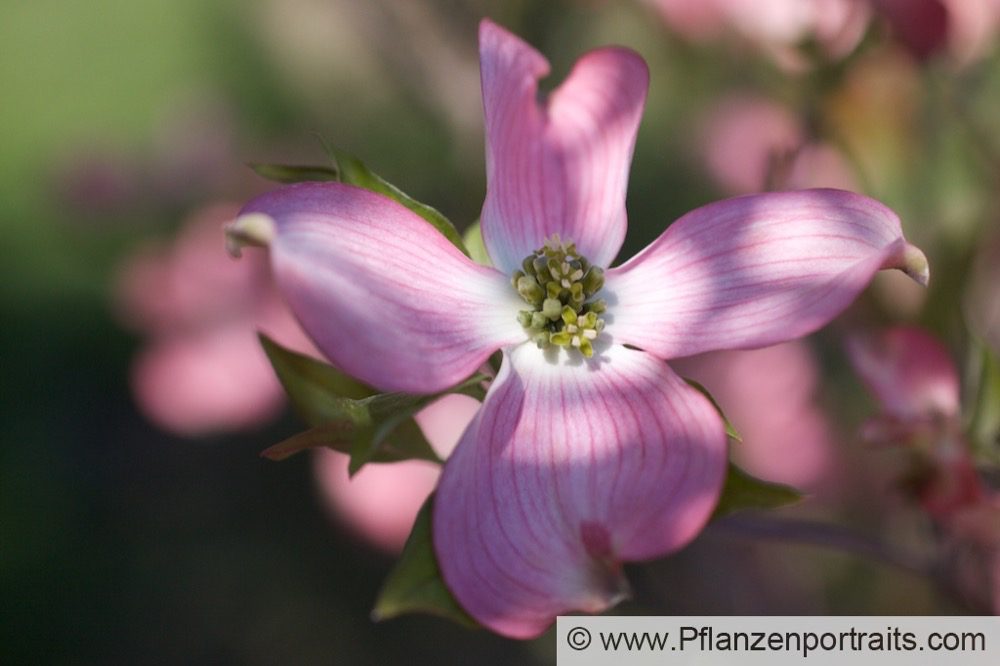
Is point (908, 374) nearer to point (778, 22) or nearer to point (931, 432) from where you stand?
point (931, 432)

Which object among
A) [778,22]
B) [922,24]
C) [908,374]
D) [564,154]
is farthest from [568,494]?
[778,22]

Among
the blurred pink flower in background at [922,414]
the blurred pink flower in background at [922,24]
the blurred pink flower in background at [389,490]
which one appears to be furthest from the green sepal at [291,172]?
the blurred pink flower in background at [389,490]

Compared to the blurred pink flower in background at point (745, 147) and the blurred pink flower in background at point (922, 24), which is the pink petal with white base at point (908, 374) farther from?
the blurred pink flower in background at point (745, 147)

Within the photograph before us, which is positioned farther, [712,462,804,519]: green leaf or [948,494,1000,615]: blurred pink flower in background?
[948,494,1000,615]: blurred pink flower in background

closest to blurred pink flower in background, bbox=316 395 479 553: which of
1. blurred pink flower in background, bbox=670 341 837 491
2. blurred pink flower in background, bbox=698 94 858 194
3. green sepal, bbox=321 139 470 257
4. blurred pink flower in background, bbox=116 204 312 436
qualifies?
blurred pink flower in background, bbox=116 204 312 436

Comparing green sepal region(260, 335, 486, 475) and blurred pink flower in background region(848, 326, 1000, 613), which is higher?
green sepal region(260, 335, 486, 475)

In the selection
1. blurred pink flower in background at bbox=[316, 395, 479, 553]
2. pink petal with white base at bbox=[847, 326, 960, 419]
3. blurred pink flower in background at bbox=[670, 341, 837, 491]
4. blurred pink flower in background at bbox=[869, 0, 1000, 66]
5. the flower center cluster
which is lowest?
blurred pink flower in background at bbox=[316, 395, 479, 553]

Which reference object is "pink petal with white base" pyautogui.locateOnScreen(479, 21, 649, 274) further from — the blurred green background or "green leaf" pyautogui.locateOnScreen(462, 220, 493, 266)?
the blurred green background
